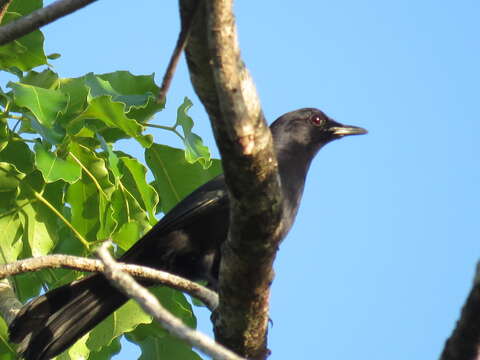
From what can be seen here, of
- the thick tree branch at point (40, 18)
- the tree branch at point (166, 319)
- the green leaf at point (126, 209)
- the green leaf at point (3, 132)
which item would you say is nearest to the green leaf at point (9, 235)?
the green leaf at point (3, 132)

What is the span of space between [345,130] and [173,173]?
1671mm

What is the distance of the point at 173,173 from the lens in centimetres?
510

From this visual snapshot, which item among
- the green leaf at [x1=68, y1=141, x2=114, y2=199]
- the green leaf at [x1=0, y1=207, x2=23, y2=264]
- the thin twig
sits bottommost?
the green leaf at [x1=0, y1=207, x2=23, y2=264]

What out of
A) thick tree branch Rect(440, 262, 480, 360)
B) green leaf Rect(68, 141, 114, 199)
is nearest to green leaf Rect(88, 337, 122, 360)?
green leaf Rect(68, 141, 114, 199)

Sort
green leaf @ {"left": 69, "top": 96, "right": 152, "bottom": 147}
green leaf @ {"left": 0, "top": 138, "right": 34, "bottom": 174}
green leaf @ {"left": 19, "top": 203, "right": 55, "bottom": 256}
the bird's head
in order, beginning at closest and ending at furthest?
1. green leaf @ {"left": 69, "top": 96, "right": 152, "bottom": 147}
2. green leaf @ {"left": 0, "top": 138, "right": 34, "bottom": 174}
3. green leaf @ {"left": 19, "top": 203, "right": 55, "bottom": 256}
4. the bird's head

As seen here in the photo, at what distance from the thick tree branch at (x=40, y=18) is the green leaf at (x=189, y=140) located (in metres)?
1.17

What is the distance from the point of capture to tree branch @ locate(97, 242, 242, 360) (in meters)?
2.37

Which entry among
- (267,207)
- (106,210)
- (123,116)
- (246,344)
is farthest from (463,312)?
(106,210)

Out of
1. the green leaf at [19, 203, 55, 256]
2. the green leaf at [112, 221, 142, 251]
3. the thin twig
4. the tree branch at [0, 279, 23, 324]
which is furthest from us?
the green leaf at [112, 221, 142, 251]

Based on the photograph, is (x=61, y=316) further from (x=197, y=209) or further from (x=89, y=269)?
(x=89, y=269)

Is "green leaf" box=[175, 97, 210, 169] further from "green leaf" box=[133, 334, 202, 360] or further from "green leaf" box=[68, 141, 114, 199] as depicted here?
"green leaf" box=[133, 334, 202, 360]

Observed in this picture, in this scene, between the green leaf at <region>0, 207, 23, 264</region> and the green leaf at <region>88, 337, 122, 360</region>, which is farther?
the green leaf at <region>88, 337, 122, 360</region>

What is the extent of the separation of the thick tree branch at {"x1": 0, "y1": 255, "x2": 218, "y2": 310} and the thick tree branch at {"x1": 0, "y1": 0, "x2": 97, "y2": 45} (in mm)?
852

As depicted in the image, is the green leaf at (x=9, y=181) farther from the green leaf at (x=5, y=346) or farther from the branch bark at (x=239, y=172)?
the branch bark at (x=239, y=172)
